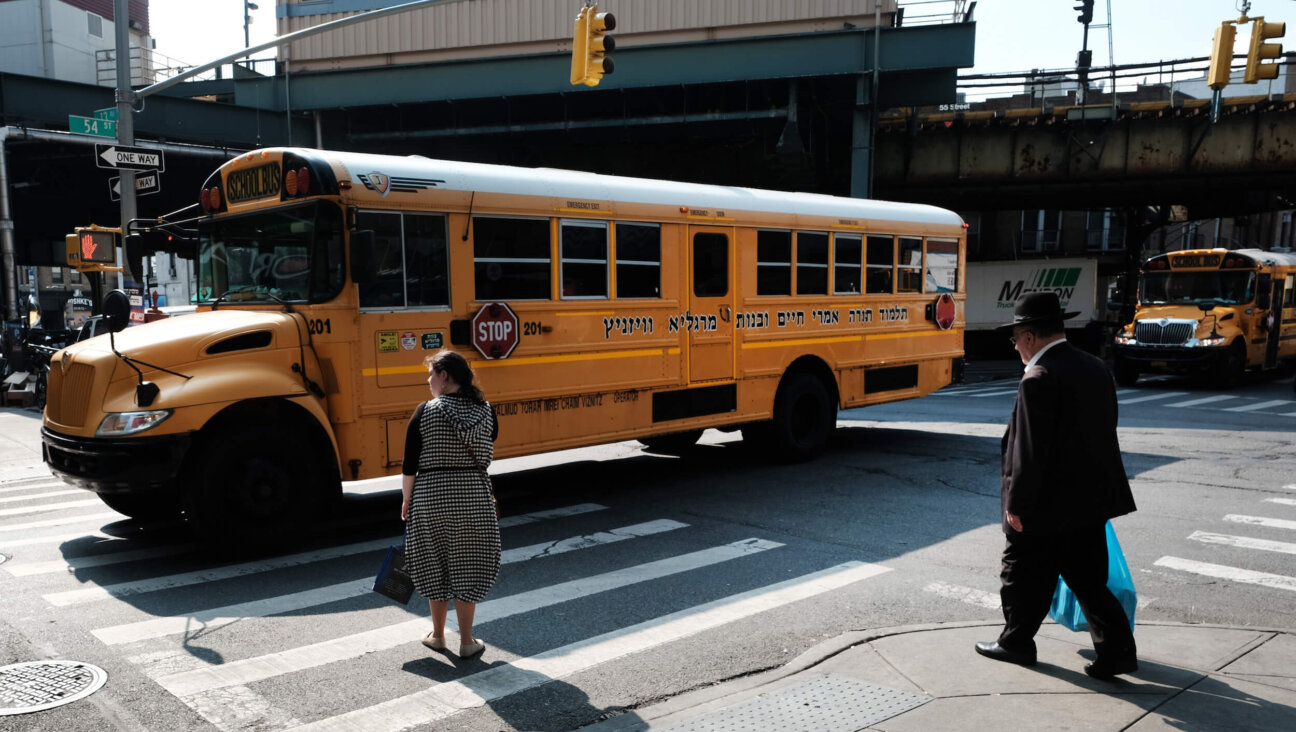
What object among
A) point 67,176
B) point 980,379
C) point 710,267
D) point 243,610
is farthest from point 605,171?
point 243,610

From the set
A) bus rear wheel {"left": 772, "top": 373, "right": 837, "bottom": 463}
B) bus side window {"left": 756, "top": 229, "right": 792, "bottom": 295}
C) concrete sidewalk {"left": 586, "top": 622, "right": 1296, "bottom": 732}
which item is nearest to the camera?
concrete sidewalk {"left": 586, "top": 622, "right": 1296, "bottom": 732}

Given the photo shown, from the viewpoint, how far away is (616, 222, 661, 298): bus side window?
30.0 feet

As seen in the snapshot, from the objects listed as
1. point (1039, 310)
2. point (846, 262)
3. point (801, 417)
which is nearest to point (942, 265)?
point (846, 262)

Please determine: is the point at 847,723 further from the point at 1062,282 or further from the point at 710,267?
the point at 1062,282

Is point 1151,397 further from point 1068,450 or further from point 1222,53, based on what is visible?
point 1068,450

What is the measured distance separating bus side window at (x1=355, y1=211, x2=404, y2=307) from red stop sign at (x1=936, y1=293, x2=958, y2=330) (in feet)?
25.4

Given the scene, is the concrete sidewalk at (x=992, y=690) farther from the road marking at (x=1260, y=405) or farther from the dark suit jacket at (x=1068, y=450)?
the road marking at (x=1260, y=405)

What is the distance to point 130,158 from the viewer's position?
1392cm

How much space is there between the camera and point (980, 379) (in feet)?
87.9

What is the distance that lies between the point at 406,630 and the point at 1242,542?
639 centimetres

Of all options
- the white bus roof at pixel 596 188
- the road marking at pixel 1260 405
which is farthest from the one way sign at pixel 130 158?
the road marking at pixel 1260 405

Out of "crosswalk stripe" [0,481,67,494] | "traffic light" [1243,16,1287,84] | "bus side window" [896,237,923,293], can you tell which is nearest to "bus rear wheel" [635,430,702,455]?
"bus side window" [896,237,923,293]

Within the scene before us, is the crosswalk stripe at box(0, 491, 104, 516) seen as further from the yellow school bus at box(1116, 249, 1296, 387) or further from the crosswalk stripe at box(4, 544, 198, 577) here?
the yellow school bus at box(1116, 249, 1296, 387)

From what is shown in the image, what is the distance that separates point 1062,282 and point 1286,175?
853 cm
